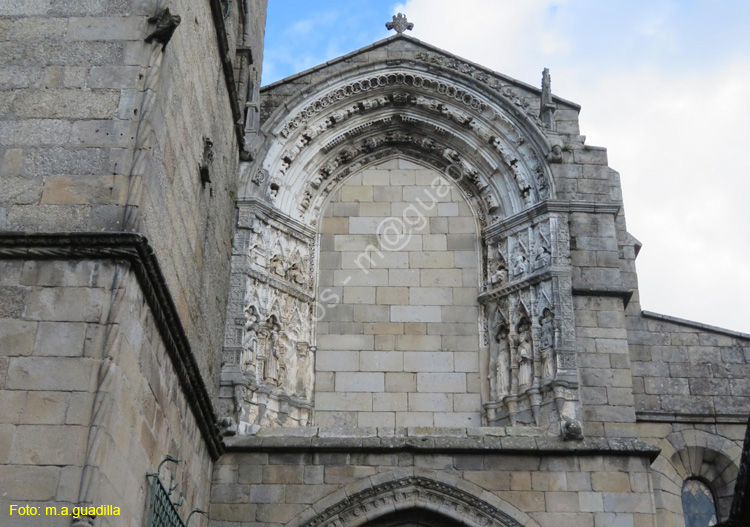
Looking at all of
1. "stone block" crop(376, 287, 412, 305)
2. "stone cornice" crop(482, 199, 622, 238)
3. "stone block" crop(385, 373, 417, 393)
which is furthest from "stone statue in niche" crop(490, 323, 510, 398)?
"stone cornice" crop(482, 199, 622, 238)

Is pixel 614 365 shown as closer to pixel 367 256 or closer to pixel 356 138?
pixel 367 256

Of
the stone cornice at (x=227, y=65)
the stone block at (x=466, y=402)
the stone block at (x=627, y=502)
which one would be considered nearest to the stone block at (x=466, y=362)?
the stone block at (x=466, y=402)

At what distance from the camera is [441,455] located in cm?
1084

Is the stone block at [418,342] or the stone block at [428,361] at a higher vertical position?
the stone block at [418,342]

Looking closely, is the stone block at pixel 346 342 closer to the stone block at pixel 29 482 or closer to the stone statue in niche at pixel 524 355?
the stone statue in niche at pixel 524 355

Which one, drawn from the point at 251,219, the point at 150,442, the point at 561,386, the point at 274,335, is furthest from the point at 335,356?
the point at 150,442

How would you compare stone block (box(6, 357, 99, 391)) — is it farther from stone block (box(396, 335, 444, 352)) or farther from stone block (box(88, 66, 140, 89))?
stone block (box(396, 335, 444, 352))

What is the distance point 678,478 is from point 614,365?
5.46ft

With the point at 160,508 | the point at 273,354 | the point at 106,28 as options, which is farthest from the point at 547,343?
the point at 106,28

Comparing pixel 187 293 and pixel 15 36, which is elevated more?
pixel 15 36

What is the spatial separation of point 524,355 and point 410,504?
2185 millimetres

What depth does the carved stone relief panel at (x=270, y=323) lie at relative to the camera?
37.6 ft

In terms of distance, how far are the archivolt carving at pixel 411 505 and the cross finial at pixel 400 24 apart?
20.0 feet

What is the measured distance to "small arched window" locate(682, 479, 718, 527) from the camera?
11.9m
